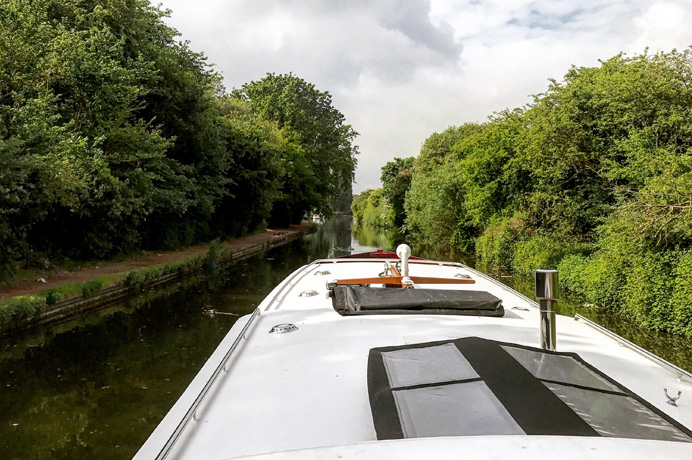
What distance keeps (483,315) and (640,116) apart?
32.1 ft

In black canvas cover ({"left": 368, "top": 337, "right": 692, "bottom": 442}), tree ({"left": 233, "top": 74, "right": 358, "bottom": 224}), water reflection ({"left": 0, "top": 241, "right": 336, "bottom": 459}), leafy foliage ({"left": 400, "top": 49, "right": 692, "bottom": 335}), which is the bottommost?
water reflection ({"left": 0, "top": 241, "right": 336, "bottom": 459})

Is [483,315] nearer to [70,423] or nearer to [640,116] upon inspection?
[70,423]

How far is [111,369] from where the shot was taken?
6.86 m

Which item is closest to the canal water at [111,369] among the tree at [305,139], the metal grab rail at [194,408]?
the metal grab rail at [194,408]

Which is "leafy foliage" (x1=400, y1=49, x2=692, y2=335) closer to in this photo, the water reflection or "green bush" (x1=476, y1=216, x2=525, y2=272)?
"green bush" (x1=476, y1=216, x2=525, y2=272)

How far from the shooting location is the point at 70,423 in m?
5.18

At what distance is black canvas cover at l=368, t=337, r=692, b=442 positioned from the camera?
1716mm

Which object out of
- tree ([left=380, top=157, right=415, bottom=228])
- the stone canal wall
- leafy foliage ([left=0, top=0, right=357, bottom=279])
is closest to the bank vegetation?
the stone canal wall

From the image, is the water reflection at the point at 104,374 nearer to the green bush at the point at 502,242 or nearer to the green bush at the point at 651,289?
the green bush at the point at 651,289

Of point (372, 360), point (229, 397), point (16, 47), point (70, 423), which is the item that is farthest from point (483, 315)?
point (16, 47)

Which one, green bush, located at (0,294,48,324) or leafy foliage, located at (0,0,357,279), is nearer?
green bush, located at (0,294,48,324)

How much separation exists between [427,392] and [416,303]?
2133 mm

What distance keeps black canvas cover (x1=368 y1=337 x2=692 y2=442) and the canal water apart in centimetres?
362

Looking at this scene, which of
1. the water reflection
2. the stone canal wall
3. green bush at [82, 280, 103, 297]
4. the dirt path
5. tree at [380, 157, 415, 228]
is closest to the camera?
the water reflection
